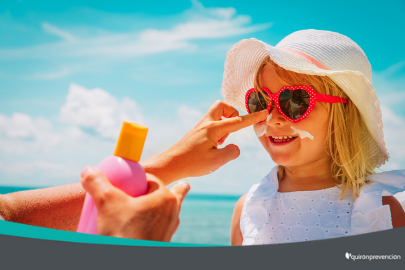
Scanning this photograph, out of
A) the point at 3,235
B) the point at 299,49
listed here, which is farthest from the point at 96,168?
the point at 299,49

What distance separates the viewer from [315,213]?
221 centimetres

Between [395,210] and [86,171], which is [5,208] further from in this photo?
[395,210]

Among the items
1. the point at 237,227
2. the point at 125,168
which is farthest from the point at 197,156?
the point at 237,227

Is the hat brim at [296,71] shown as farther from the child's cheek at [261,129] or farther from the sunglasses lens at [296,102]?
the child's cheek at [261,129]

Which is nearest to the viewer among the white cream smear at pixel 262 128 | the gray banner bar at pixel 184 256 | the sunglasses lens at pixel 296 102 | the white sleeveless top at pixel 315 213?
the gray banner bar at pixel 184 256

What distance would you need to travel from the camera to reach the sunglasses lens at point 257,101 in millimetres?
2281

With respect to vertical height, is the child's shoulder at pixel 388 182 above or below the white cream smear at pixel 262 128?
below

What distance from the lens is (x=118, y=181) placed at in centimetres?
94

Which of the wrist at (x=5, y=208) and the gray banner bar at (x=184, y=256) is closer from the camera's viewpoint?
the gray banner bar at (x=184, y=256)

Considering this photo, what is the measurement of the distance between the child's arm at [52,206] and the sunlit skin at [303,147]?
1.21 metres

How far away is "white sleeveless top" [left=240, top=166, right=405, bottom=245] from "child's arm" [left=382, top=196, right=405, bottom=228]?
0.04m

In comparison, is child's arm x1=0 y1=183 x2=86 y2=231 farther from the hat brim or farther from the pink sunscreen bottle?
the hat brim

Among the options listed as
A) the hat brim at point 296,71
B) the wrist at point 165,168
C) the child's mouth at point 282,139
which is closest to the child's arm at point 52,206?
the wrist at point 165,168

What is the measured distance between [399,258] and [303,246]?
0.46 metres
